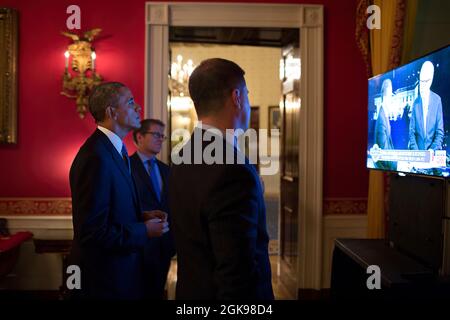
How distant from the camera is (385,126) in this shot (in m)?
2.59

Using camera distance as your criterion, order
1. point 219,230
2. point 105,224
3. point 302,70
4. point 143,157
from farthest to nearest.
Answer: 1. point 302,70
2. point 143,157
3. point 105,224
4. point 219,230

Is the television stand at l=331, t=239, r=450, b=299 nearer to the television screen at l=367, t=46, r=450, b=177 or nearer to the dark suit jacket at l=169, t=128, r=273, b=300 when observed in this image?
the television screen at l=367, t=46, r=450, b=177

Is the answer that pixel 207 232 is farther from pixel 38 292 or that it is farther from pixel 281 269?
pixel 281 269

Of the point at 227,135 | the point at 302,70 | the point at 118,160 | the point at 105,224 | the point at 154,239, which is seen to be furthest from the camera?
the point at 302,70

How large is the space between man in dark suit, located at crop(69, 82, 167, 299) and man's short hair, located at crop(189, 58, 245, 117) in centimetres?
69

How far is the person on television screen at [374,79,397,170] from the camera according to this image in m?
2.52

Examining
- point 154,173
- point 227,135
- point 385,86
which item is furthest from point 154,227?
point 385,86

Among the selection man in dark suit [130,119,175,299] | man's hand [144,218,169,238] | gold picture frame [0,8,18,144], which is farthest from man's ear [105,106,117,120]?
gold picture frame [0,8,18,144]

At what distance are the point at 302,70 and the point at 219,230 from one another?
295 centimetres

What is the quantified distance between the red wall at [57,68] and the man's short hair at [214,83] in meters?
2.61

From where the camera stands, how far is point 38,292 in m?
3.79

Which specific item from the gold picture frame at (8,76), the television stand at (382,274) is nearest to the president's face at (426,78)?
the television stand at (382,274)

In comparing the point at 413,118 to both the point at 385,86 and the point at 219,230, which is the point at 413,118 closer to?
the point at 385,86

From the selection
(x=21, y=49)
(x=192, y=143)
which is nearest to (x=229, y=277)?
(x=192, y=143)
